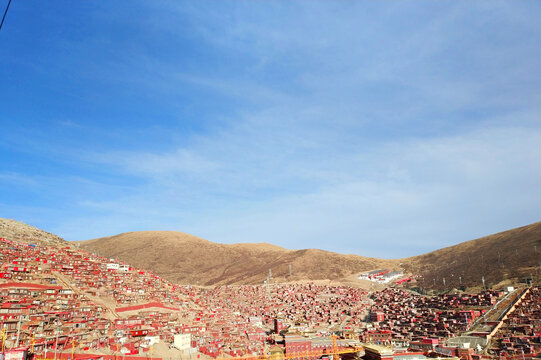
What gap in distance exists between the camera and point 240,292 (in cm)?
9969

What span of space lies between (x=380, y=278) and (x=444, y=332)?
191ft

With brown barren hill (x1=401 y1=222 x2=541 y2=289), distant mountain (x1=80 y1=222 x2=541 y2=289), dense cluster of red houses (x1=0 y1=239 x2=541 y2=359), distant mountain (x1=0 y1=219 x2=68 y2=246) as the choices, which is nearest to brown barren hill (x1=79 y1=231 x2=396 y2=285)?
distant mountain (x1=80 y1=222 x2=541 y2=289)

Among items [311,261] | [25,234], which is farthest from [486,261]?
[25,234]

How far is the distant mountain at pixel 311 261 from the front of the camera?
9519 centimetres

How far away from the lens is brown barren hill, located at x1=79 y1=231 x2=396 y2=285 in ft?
439

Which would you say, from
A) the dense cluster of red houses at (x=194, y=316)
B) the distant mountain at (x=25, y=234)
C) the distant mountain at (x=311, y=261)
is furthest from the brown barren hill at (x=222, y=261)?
the distant mountain at (x=25, y=234)

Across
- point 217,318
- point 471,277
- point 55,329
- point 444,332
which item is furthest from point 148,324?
point 471,277

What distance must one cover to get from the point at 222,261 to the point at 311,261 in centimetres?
4497

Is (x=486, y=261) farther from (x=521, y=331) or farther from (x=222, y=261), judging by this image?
(x=222, y=261)

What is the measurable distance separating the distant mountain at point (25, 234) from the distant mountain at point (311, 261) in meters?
52.2

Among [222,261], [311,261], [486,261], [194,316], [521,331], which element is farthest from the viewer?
[222,261]

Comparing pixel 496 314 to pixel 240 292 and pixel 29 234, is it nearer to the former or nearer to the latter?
pixel 240 292

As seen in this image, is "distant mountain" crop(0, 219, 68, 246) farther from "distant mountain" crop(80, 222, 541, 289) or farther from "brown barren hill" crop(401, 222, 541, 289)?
"brown barren hill" crop(401, 222, 541, 289)

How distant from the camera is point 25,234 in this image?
8956cm
